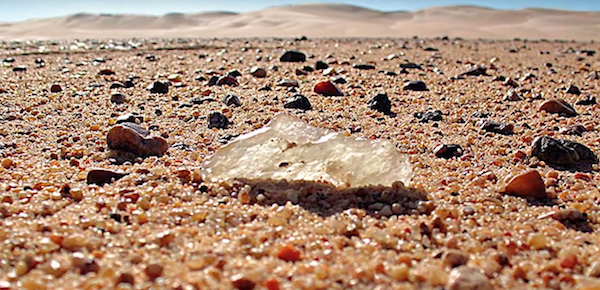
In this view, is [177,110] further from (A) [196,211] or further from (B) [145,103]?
(A) [196,211]

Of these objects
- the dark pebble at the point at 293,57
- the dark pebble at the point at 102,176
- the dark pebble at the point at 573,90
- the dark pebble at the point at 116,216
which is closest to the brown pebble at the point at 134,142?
the dark pebble at the point at 102,176

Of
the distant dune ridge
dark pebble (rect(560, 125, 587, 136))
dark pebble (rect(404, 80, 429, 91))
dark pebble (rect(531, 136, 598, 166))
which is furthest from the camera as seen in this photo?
the distant dune ridge

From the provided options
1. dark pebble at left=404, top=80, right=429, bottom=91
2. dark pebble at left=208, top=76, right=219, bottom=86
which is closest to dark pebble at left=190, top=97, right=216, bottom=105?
dark pebble at left=208, top=76, right=219, bottom=86

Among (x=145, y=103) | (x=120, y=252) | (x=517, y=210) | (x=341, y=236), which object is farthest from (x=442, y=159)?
(x=145, y=103)

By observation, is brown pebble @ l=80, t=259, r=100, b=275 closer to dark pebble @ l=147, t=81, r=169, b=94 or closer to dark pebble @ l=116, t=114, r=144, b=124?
dark pebble @ l=116, t=114, r=144, b=124

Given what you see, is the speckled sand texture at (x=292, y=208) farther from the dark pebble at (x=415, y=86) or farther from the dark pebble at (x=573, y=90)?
the dark pebble at (x=415, y=86)

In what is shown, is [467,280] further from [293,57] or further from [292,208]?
[293,57]


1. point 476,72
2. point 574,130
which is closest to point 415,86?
point 476,72
